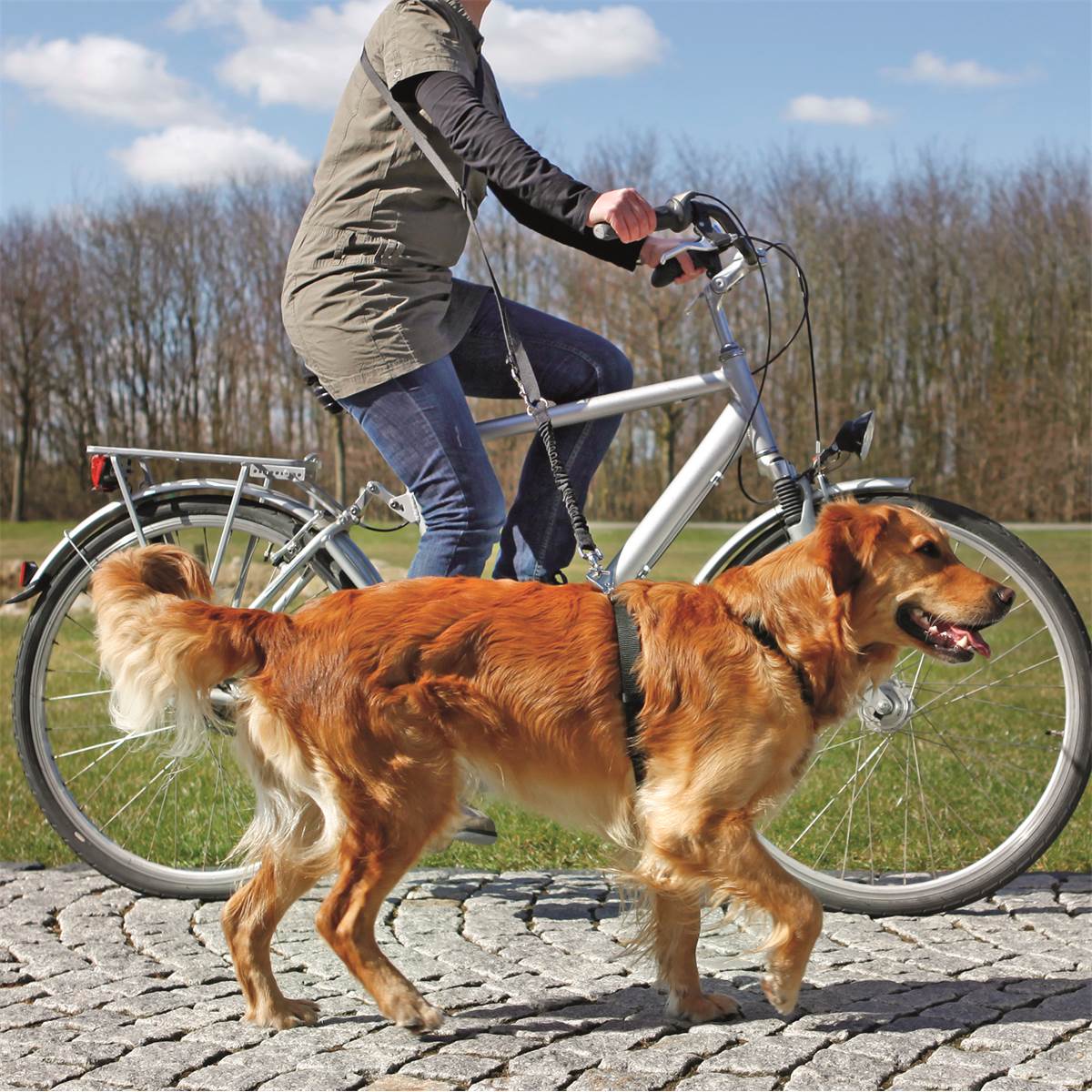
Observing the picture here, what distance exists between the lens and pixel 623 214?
128 inches

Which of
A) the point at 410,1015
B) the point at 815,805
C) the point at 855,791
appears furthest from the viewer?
the point at 815,805

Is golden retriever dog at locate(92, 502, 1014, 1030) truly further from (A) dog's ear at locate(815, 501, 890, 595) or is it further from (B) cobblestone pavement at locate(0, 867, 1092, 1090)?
(B) cobblestone pavement at locate(0, 867, 1092, 1090)

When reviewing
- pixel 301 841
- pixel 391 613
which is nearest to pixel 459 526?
pixel 391 613

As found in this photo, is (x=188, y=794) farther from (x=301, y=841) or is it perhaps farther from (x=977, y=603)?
(x=977, y=603)

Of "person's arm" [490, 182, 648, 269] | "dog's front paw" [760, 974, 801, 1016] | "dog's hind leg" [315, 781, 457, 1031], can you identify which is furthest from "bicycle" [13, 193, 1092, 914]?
"dog's front paw" [760, 974, 801, 1016]

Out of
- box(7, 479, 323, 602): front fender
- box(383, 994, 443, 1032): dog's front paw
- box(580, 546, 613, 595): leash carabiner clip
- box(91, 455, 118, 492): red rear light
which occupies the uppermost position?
box(91, 455, 118, 492): red rear light

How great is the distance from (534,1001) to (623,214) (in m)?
2.10

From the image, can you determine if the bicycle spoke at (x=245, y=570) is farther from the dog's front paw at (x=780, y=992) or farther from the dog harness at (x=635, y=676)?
the dog's front paw at (x=780, y=992)

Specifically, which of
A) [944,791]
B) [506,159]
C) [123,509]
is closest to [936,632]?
[506,159]

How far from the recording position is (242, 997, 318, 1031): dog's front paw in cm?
316

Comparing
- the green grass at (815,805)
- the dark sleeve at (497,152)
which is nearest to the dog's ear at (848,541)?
the green grass at (815,805)

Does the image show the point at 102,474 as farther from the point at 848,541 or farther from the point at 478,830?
the point at 848,541

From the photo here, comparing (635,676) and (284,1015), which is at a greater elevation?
(635,676)

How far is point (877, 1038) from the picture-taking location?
3.05 metres
